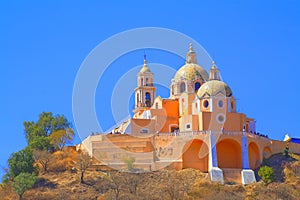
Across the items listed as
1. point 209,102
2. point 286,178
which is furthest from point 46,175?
point 286,178

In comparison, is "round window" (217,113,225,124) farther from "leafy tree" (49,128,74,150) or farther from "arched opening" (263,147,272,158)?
"leafy tree" (49,128,74,150)

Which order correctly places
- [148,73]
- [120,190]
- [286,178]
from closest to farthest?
[120,190], [286,178], [148,73]

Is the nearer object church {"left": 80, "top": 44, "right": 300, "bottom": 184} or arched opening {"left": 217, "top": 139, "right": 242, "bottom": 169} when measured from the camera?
church {"left": 80, "top": 44, "right": 300, "bottom": 184}

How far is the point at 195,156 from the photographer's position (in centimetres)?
7981

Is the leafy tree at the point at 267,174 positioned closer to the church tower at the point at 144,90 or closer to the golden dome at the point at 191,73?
the golden dome at the point at 191,73

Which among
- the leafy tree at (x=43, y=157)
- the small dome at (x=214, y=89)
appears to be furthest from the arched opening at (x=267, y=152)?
the leafy tree at (x=43, y=157)

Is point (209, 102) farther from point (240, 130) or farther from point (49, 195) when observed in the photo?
point (49, 195)

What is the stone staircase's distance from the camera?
7800cm

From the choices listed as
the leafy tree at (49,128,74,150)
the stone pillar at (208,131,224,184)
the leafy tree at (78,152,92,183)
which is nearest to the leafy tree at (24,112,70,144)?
the leafy tree at (49,128,74,150)

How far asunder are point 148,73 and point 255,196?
82.7 feet

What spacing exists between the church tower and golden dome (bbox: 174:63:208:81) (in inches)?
172

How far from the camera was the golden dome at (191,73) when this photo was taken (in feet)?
295

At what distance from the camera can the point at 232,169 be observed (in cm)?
7925

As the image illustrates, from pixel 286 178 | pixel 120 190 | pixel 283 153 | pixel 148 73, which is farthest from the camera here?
pixel 148 73
